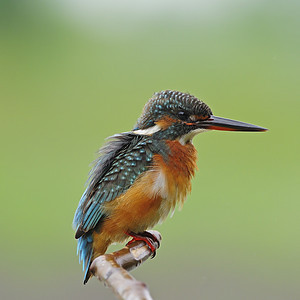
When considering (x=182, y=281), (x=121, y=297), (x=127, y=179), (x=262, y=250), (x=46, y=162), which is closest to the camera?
(x=121, y=297)

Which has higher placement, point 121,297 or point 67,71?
point 67,71

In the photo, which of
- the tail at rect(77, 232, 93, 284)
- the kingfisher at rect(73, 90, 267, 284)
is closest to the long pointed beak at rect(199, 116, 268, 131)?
the kingfisher at rect(73, 90, 267, 284)

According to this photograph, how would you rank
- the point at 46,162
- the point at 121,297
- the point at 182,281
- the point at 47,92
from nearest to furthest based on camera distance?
1. the point at 121,297
2. the point at 182,281
3. the point at 46,162
4. the point at 47,92

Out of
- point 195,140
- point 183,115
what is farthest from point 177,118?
point 195,140

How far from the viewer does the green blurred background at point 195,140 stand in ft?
11.1

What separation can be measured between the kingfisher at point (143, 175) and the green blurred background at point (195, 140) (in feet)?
4.86

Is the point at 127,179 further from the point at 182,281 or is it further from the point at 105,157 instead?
the point at 182,281

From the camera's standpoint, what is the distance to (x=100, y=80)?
193 inches

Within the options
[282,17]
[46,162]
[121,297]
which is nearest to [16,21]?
[46,162]

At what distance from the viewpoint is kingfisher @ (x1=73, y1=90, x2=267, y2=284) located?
5.31ft

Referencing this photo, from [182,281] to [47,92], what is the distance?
241 centimetres

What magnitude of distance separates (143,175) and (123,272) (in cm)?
72

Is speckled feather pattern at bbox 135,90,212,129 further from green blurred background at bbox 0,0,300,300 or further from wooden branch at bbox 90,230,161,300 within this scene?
green blurred background at bbox 0,0,300,300

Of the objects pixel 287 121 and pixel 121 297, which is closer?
pixel 121 297
